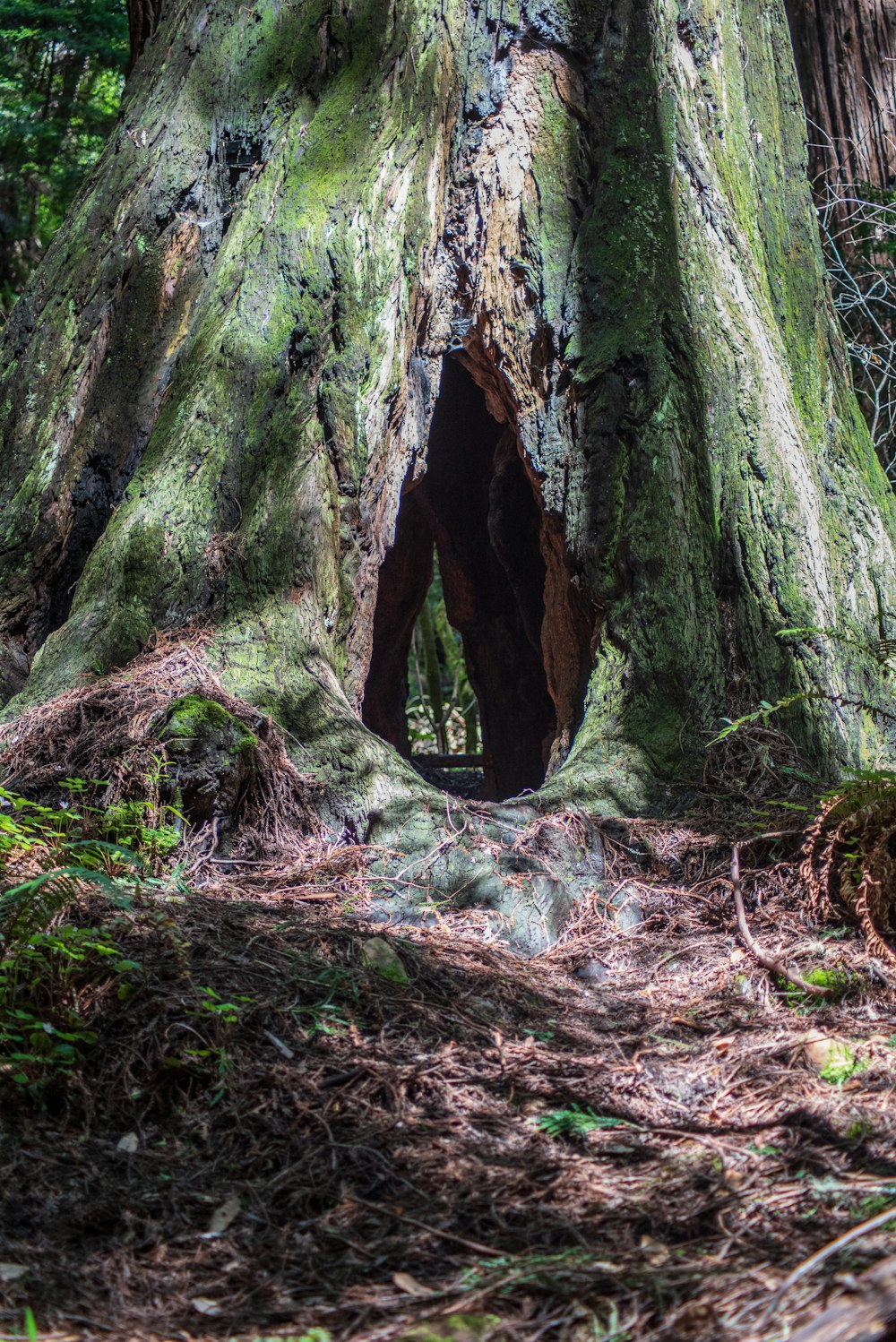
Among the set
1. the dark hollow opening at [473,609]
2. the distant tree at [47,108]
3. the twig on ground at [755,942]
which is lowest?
the twig on ground at [755,942]

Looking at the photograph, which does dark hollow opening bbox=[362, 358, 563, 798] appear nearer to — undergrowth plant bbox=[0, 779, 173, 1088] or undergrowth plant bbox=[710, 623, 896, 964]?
undergrowth plant bbox=[710, 623, 896, 964]

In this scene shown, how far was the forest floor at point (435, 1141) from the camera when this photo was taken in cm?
172

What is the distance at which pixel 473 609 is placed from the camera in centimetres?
779

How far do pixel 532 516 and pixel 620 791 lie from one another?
3.11 meters

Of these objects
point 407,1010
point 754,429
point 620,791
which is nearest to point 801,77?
point 754,429

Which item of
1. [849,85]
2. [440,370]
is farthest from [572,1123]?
[849,85]

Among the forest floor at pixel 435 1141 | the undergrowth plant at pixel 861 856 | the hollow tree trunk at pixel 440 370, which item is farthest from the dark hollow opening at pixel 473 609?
the forest floor at pixel 435 1141

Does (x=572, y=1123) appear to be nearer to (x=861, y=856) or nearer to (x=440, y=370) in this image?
(x=861, y=856)

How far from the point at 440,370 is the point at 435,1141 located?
12.3 feet

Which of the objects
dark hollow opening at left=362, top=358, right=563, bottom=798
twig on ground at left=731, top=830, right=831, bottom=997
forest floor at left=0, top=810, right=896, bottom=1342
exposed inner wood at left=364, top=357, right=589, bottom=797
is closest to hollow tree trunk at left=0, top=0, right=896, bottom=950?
twig on ground at left=731, top=830, right=831, bottom=997

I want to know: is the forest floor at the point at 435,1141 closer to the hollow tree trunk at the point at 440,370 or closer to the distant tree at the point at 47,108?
the hollow tree trunk at the point at 440,370

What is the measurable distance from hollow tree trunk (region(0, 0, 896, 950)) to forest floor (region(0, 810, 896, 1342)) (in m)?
1.01

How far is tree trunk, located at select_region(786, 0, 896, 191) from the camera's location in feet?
26.6

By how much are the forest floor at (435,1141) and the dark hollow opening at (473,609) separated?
4276mm
